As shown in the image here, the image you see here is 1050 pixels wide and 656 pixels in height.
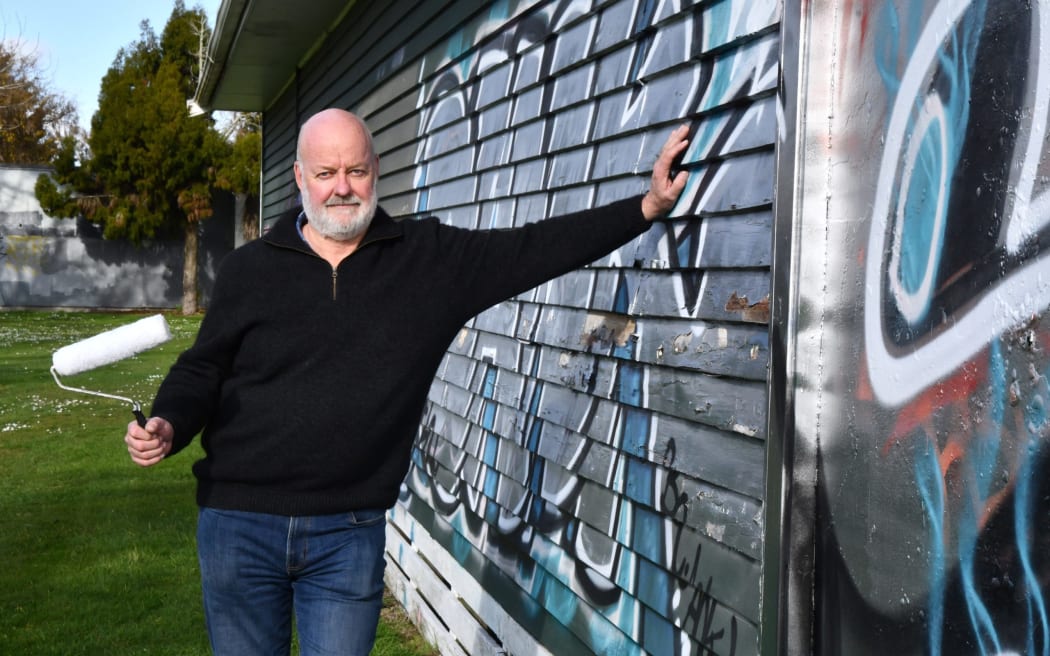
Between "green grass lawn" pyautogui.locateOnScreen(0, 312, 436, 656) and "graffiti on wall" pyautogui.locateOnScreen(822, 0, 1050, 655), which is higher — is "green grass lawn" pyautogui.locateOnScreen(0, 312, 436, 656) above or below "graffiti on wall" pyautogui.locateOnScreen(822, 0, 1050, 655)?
below

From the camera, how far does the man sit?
10.0 feet

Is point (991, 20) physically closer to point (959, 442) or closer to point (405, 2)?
point (959, 442)

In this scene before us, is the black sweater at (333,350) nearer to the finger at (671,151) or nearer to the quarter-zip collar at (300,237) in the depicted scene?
the quarter-zip collar at (300,237)

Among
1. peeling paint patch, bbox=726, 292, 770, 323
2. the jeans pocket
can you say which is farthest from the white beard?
peeling paint patch, bbox=726, 292, 770, 323

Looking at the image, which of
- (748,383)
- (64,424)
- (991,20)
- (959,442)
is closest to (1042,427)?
(959,442)

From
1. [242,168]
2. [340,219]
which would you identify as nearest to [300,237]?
[340,219]

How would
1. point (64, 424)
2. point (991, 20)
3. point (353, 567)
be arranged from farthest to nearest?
1. point (64, 424)
2. point (353, 567)
3. point (991, 20)

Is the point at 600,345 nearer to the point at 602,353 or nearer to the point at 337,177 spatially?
the point at 602,353

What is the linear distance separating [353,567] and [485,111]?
2.53 meters

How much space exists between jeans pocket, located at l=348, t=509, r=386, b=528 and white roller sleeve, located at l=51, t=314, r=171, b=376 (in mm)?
826

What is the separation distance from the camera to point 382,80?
23.5 ft

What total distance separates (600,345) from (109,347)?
4.93 ft

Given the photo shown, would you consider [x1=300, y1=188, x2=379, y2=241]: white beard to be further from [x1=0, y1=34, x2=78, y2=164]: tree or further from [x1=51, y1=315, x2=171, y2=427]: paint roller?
[x1=0, y1=34, x2=78, y2=164]: tree

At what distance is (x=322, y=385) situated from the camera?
3.06m
